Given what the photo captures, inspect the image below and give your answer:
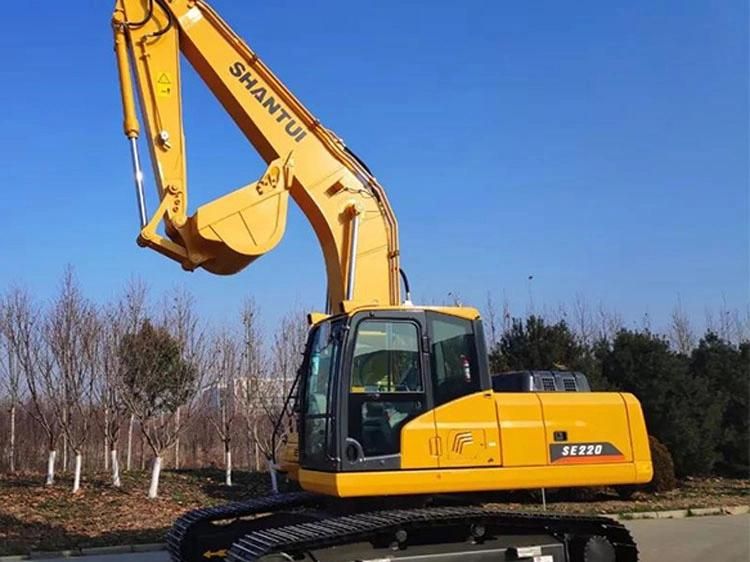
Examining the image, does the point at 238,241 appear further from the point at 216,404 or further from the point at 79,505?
the point at 216,404

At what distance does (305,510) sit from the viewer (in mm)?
7746

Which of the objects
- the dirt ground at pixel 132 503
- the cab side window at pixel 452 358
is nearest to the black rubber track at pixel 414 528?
the cab side window at pixel 452 358

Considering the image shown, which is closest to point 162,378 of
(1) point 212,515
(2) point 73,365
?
(2) point 73,365

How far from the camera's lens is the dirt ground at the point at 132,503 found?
12.1 m

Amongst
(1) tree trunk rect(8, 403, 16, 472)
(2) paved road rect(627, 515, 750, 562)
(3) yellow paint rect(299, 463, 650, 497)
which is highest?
Result: (1) tree trunk rect(8, 403, 16, 472)

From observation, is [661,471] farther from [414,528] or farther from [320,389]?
[320,389]

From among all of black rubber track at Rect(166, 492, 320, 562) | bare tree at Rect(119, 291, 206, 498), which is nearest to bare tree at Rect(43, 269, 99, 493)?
bare tree at Rect(119, 291, 206, 498)

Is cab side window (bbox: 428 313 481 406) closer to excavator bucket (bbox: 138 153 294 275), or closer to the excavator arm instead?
the excavator arm

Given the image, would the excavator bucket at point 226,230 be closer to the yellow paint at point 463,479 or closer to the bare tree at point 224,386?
the yellow paint at point 463,479

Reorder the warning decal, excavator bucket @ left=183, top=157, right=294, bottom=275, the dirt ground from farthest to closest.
→ the dirt ground, the warning decal, excavator bucket @ left=183, top=157, right=294, bottom=275

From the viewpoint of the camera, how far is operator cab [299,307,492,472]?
6230 mm

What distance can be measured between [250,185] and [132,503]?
9.48m

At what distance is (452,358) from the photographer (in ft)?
21.8

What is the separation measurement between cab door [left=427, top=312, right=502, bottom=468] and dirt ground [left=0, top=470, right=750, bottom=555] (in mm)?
4890
